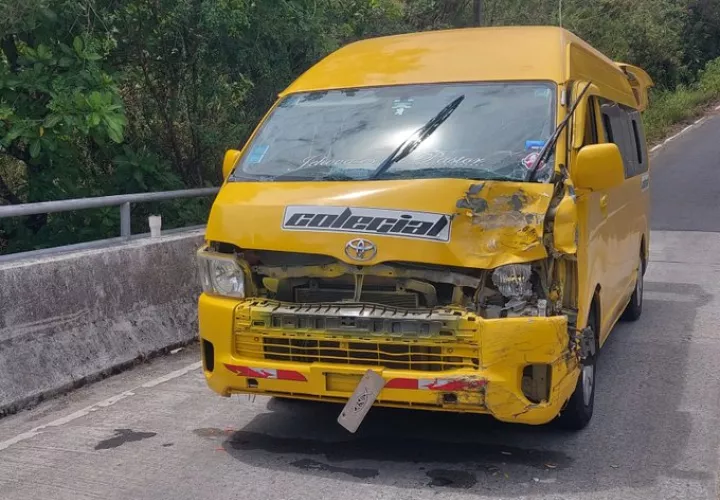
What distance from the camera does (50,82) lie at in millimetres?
8672

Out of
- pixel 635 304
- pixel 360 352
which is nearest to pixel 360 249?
pixel 360 352

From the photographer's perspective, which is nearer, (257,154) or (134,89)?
(257,154)

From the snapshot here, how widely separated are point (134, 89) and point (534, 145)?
685 centimetres

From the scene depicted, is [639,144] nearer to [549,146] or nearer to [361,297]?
[549,146]

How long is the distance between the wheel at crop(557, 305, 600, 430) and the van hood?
928mm

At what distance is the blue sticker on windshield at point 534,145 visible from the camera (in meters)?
5.30

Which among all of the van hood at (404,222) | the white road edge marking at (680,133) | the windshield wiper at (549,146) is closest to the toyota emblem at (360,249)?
the van hood at (404,222)

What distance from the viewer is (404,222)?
4777 mm

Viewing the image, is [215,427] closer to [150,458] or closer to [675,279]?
[150,458]

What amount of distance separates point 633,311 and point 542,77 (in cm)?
385

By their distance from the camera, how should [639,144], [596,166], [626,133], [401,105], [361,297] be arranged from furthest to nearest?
[639,144], [626,133], [401,105], [596,166], [361,297]

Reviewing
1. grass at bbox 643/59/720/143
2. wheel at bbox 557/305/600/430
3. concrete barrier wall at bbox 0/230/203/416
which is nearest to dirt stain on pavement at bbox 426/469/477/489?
wheel at bbox 557/305/600/430

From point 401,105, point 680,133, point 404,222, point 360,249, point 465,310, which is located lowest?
point 680,133

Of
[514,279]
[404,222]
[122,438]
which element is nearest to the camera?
[514,279]
